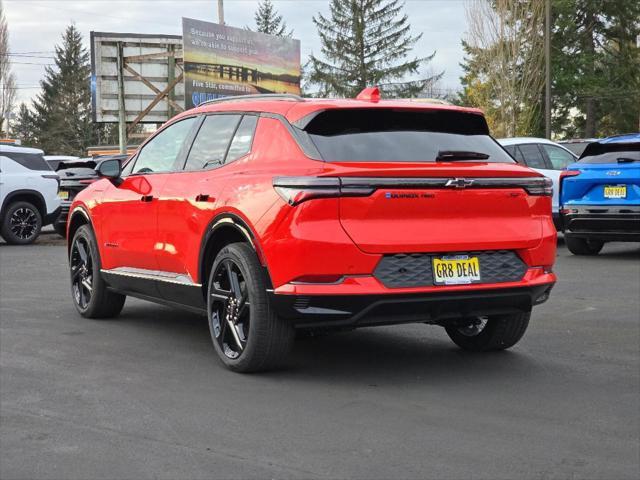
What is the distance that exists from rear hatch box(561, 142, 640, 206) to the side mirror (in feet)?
25.2

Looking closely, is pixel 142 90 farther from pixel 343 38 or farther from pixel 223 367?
pixel 223 367

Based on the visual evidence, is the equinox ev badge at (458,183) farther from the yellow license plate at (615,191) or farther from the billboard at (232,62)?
the billboard at (232,62)

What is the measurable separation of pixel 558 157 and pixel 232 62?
29.2 m

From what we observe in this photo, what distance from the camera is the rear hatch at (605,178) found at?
13523 millimetres

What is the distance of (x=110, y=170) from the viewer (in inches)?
325

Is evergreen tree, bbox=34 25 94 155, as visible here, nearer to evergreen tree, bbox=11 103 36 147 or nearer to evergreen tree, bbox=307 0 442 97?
evergreen tree, bbox=11 103 36 147

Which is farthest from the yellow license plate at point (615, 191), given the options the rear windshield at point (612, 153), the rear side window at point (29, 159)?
the rear side window at point (29, 159)

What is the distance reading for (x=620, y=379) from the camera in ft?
20.8

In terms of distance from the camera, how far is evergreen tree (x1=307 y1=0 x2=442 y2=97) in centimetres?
6906

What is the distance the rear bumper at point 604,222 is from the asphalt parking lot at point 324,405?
16.3ft

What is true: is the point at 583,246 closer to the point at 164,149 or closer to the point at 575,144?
the point at 575,144

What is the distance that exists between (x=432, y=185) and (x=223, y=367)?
1.84m

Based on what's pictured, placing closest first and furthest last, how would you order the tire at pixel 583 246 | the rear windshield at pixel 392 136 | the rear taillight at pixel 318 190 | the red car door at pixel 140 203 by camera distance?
the rear taillight at pixel 318 190 → the rear windshield at pixel 392 136 → the red car door at pixel 140 203 → the tire at pixel 583 246

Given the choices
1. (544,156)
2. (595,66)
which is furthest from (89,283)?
(595,66)
